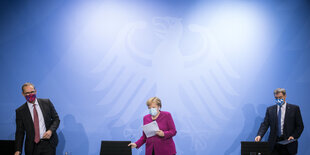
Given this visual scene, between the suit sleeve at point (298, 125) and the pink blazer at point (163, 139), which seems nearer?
the pink blazer at point (163, 139)

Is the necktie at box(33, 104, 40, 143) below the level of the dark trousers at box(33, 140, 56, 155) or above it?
above

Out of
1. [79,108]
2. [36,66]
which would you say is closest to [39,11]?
[36,66]

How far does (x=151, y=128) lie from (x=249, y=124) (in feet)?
6.85

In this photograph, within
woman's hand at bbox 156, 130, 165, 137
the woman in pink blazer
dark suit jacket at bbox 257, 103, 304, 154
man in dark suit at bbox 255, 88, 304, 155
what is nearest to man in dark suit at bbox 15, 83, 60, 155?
the woman in pink blazer

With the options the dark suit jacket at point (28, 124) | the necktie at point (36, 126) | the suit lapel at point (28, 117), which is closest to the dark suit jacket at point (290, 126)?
the dark suit jacket at point (28, 124)

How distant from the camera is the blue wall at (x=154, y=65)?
446 cm

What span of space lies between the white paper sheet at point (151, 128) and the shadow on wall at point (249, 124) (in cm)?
176

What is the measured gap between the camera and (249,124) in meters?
4.59

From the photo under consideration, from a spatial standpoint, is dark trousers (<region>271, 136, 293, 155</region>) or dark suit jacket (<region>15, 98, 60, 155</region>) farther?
dark trousers (<region>271, 136, 293, 155</region>)

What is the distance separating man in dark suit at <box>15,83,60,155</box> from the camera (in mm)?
3430

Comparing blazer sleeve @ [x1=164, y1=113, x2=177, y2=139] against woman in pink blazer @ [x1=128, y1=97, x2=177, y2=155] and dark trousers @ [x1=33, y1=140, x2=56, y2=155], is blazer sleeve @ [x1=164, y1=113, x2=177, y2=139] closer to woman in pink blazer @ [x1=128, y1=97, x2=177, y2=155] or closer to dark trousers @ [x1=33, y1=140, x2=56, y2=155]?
woman in pink blazer @ [x1=128, y1=97, x2=177, y2=155]

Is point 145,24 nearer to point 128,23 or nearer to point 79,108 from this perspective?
point 128,23

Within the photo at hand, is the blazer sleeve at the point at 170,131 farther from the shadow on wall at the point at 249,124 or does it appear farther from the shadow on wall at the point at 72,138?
the shadow on wall at the point at 72,138

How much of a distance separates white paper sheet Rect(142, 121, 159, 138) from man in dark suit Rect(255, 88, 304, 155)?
167 centimetres
